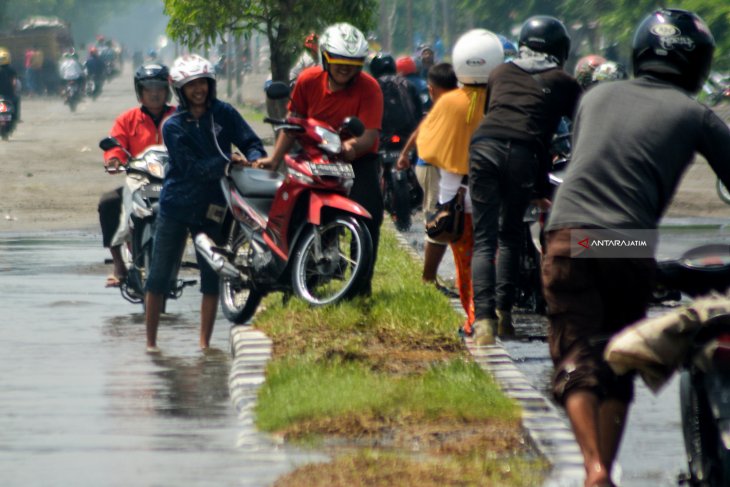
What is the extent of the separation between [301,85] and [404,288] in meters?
1.43

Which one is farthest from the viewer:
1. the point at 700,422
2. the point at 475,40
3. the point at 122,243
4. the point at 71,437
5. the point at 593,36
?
the point at 593,36

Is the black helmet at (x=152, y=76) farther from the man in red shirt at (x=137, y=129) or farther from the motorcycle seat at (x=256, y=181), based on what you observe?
the motorcycle seat at (x=256, y=181)

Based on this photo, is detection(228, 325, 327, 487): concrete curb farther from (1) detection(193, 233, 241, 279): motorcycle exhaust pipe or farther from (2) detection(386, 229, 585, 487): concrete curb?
(2) detection(386, 229, 585, 487): concrete curb

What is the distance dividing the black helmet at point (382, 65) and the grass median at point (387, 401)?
8.50m

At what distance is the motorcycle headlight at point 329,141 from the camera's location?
32.6ft

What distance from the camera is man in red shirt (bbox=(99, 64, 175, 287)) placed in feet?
36.8

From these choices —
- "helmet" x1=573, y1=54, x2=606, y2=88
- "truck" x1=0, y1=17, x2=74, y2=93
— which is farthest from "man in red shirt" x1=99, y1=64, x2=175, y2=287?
"truck" x1=0, y1=17, x2=74, y2=93

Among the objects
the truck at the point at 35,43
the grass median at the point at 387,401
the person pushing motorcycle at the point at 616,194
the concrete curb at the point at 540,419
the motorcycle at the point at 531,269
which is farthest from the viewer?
the truck at the point at 35,43

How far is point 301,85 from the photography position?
10.4 meters

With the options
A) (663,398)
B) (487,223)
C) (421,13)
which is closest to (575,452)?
(663,398)

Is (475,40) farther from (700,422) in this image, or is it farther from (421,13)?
(421,13)

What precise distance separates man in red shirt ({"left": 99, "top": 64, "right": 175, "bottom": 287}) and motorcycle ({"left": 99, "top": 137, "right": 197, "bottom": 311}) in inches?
2.7

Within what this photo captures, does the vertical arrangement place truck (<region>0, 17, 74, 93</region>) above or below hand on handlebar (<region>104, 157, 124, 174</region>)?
below

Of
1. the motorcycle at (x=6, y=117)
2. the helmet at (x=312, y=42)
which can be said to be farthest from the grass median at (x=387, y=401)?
the motorcycle at (x=6, y=117)
